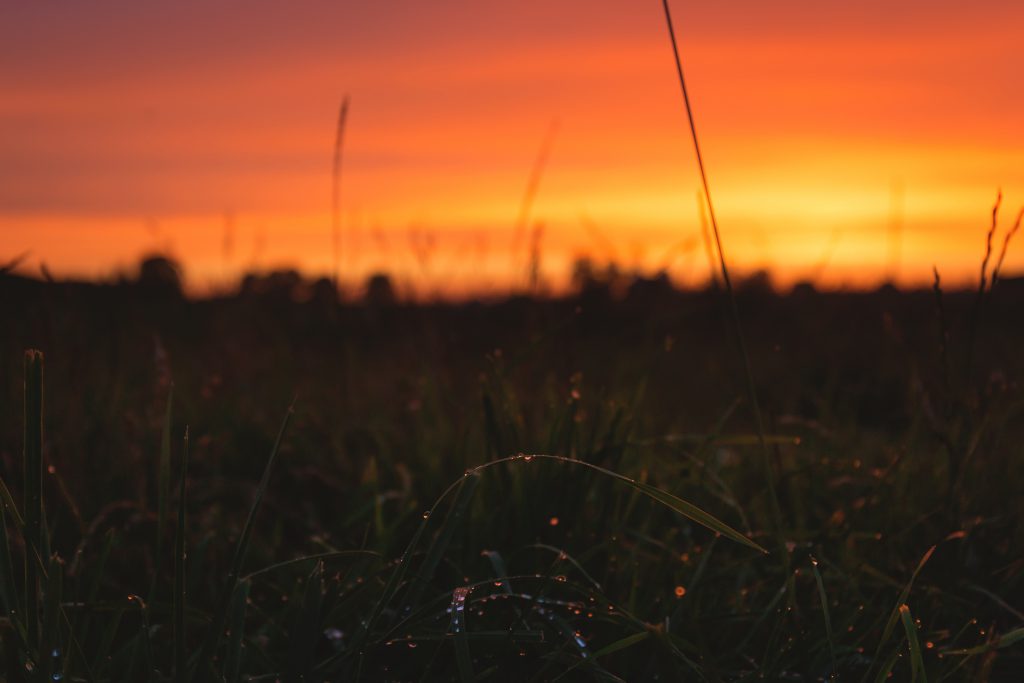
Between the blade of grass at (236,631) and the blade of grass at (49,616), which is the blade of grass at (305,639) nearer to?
the blade of grass at (236,631)

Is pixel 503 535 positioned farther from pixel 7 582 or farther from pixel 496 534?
pixel 7 582

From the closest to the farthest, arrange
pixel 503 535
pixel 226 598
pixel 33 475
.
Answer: pixel 33 475, pixel 226 598, pixel 503 535

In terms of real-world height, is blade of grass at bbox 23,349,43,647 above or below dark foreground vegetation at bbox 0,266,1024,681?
above

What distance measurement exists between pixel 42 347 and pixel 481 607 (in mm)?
1245

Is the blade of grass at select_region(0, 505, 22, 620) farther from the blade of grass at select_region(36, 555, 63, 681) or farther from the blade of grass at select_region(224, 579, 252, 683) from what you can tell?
the blade of grass at select_region(224, 579, 252, 683)

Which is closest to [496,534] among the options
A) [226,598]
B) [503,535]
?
[503,535]

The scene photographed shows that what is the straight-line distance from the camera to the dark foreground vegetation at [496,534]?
4.04ft

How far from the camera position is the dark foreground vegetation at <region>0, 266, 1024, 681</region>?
4.04 ft

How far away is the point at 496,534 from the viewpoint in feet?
5.47

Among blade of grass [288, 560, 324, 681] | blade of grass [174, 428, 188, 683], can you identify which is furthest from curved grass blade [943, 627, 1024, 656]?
blade of grass [174, 428, 188, 683]

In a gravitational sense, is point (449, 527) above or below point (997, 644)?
above

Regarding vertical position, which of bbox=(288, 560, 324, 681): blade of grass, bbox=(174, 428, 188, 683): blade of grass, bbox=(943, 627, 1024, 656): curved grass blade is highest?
bbox=(174, 428, 188, 683): blade of grass

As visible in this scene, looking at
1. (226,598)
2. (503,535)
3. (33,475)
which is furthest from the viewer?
(503,535)

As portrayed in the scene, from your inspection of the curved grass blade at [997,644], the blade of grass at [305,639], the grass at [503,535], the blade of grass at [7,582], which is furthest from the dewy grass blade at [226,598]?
the curved grass blade at [997,644]
